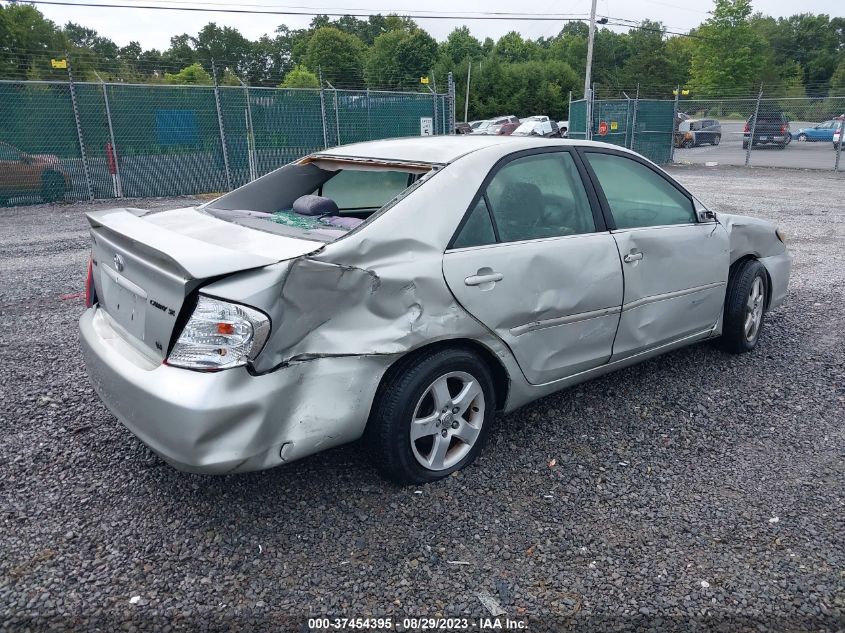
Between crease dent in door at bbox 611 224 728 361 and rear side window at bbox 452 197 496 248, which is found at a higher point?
rear side window at bbox 452 197 496 248

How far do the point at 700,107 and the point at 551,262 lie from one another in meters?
24.8

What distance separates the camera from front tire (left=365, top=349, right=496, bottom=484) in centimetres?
286

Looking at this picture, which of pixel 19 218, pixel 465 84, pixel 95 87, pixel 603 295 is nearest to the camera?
pixel 603 295

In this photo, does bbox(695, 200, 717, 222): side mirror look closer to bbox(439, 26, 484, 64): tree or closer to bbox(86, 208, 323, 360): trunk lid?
bbox(86, 208, 323, 360): trunk lid

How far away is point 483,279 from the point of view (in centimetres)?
303

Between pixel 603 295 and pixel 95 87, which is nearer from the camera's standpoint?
pixel 603 295

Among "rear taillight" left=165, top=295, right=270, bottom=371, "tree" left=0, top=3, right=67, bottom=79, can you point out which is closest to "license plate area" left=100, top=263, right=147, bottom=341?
"rear taillight" left=165, top=295, right=270, bottom=371

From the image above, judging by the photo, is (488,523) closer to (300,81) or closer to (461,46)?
(300,81)

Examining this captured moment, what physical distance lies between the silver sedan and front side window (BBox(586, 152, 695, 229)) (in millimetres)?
12

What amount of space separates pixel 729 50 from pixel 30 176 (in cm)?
6233

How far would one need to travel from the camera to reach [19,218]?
11430 millimetres

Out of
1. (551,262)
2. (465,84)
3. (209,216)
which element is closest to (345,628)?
(551,262)

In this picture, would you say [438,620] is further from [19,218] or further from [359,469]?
[19,218]

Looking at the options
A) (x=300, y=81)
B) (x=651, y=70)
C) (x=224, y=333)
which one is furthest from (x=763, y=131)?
(x=651, y=70)
